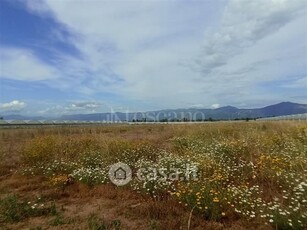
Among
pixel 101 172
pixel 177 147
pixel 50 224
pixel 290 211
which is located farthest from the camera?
pixel 177 147

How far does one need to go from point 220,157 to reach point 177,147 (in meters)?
3.43

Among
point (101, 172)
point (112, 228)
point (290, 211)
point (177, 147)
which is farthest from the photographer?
point (177, 147)

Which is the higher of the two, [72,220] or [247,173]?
[247,173]

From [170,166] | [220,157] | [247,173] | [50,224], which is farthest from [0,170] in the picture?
[247,173]

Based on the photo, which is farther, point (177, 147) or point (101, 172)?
point (177, 147)

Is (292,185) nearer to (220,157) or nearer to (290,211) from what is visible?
(290,211)

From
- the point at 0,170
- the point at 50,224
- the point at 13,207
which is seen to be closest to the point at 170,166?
the point at 50,224

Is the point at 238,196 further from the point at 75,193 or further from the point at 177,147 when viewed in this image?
the point at 177,147

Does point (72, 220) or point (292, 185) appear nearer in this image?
point (72, 220)

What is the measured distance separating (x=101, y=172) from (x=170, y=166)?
1.82m

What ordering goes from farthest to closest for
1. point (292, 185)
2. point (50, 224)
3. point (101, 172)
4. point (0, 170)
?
1. point (0, 170)
2. point (101, 172)
3. point (292, 185)
4. point (50, 224)

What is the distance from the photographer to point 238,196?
196 inches

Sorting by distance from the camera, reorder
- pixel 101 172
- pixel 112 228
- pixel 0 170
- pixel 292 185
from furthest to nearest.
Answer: pixel 0 170
pixel 101 172
pixel 292 185
pixel 112 228

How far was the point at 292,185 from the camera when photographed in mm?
5289
